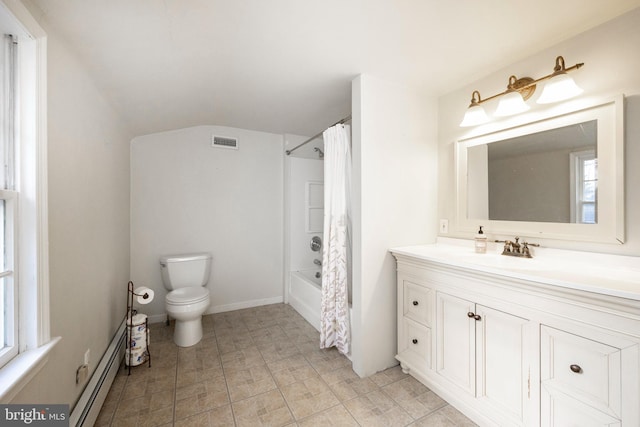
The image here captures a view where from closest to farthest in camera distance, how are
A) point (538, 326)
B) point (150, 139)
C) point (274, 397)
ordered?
1. point (538, 326)
2. point (274, 397)
3. point (150, 139)

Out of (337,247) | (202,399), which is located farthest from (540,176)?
(202,399)

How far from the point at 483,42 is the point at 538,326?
150 centimetres

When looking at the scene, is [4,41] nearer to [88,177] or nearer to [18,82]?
[18,82]

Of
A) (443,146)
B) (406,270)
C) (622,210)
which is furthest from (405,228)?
(622,210)

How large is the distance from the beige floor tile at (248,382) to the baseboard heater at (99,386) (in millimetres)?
709

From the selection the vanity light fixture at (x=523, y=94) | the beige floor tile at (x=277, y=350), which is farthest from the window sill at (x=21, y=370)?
the vanity light fixture at (x=523, y=94)

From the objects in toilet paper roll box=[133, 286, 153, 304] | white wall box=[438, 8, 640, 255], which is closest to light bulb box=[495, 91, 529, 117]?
white wall box=[438, 8, 640, 255]

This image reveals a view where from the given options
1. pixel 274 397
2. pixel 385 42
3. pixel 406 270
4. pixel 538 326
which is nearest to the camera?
pixel 538 326

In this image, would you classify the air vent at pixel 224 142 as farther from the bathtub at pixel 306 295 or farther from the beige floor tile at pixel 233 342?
the beige floor tile at pixel 233 342

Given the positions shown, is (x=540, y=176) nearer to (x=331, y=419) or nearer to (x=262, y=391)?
(x=331, y=419)

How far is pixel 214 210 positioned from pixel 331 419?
7.54 ft

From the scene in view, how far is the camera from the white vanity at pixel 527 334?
97 cm

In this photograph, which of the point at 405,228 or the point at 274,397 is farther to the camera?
the point at 405,228

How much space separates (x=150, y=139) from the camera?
2.64 metres
